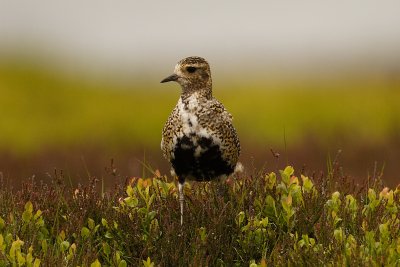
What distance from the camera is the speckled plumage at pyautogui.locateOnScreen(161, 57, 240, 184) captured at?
8.09 meters

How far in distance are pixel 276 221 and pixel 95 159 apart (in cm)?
794

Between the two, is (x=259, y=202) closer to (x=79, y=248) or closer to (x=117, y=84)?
(x=79, y=248)

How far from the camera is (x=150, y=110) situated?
21.2 metres

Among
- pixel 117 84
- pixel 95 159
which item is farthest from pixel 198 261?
pixel 117 84

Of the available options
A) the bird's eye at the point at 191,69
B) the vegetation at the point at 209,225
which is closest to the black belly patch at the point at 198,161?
the vegetation at the point at 209,225

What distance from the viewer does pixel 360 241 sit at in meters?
6.98

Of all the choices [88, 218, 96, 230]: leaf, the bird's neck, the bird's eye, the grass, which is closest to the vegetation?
[88, 218, 96, 230]: leaf

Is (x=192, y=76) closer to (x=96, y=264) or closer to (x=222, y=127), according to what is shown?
(x=222, y=127)

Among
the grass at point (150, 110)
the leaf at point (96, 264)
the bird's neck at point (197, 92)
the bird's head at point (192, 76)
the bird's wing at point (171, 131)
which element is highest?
the bird's head at point (192, 76)

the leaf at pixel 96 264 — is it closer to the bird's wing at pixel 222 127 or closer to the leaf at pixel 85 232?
the leaf at pixel 85 232

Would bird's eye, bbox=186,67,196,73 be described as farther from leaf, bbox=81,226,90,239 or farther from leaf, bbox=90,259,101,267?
leaf, bbox=90,259,101,267

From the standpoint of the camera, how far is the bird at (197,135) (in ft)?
26.5

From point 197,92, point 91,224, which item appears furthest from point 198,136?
point 91,224

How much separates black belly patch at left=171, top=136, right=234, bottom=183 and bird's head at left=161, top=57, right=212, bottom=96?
550mm
